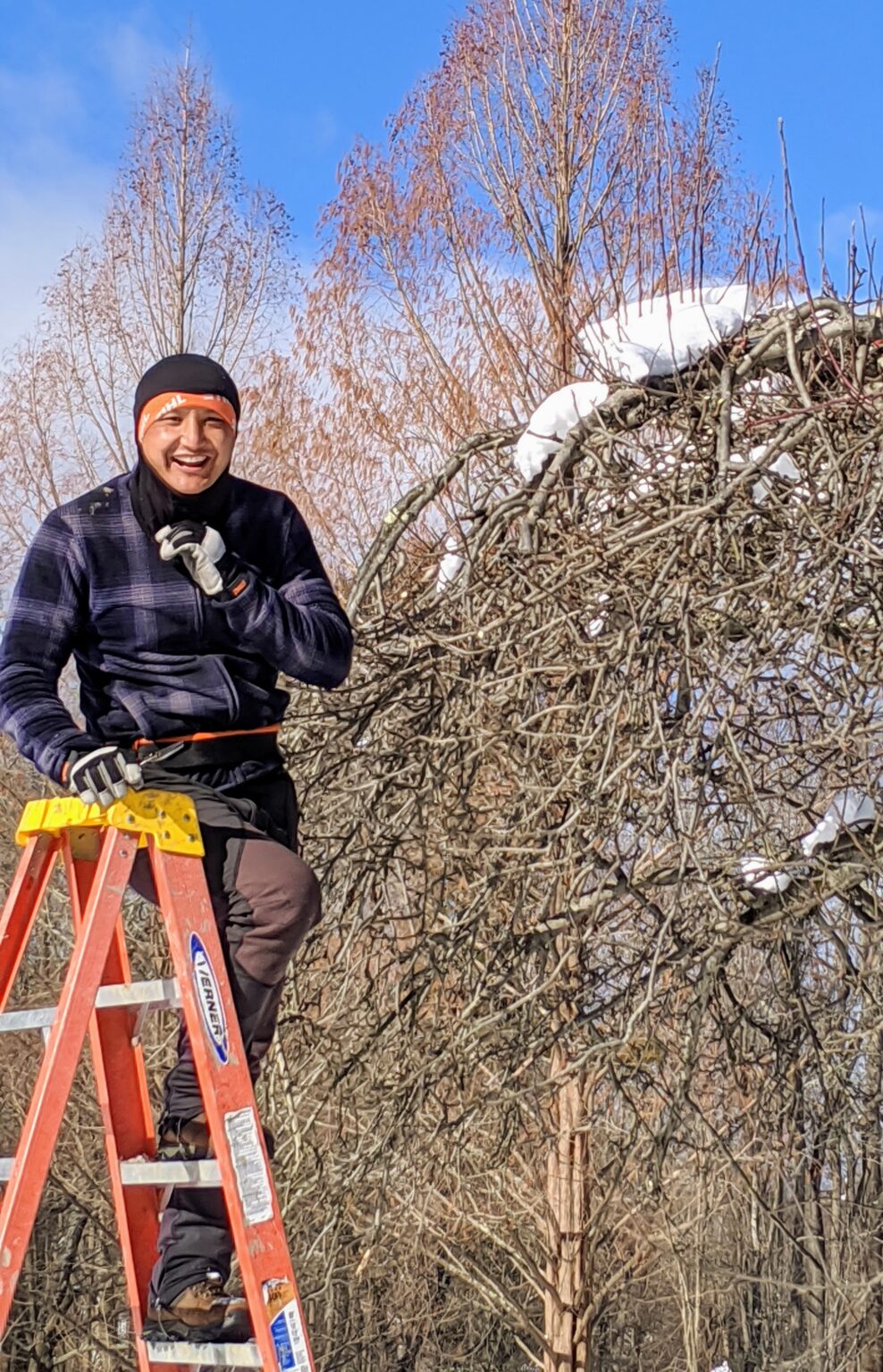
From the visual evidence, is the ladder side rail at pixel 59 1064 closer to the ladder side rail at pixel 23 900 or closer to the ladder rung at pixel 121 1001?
the ladder rung at pixel 121 1001

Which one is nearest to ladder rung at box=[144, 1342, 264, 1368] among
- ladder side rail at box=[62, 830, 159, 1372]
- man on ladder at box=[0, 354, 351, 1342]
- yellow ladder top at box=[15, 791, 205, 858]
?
ladder side rail at box=[62, 830, 159, 1372]

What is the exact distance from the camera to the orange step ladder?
7.23ft

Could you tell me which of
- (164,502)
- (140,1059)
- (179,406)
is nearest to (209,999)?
(140,1059)

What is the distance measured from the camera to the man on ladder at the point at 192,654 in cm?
254

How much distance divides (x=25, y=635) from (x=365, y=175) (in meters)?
10.5

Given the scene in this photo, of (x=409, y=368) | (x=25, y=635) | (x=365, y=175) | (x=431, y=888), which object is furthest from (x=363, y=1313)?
(x=25, y=635)

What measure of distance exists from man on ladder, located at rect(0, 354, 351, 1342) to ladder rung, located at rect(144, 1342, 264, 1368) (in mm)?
302

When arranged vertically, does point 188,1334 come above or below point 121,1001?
below

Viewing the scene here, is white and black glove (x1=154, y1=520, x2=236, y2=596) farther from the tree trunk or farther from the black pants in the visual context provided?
the tree trunk

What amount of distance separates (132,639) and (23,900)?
487mm

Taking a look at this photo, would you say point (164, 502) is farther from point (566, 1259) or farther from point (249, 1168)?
point (566, 1259)

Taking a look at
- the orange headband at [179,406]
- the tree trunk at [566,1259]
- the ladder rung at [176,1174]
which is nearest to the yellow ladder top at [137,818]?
the ladder rung at [176,1174]

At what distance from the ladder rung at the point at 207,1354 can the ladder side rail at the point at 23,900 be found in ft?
2.00

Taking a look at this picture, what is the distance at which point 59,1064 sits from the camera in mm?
2258
